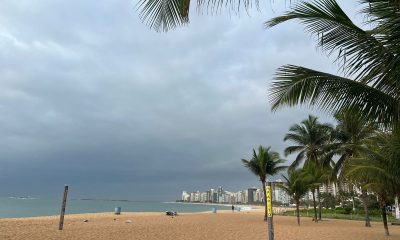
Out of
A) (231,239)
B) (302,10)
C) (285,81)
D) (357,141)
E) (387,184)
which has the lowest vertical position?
(231,239)

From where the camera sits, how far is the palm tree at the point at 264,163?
25.7 meters

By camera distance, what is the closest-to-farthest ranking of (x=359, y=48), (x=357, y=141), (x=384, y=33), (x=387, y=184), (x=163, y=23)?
(x=163, y=23) < (x=384, y=33) < (x=359, y=48) < (x=387, y=184) < (x=357, y=141)

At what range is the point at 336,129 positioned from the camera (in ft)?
95.0

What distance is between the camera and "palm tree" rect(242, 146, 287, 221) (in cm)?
2571

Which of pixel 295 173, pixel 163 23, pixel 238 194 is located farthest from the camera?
pixel 238 194

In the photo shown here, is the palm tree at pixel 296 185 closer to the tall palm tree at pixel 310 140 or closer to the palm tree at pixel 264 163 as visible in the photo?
the palm tree at pixel 264 163

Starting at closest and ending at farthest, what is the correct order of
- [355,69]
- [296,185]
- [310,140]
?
[355,69] < [296,185] < [310,140]

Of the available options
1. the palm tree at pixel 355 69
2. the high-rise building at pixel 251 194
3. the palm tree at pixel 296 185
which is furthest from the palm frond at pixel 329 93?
the high-rise building at pixel 251 194

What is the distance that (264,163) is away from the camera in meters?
25.7

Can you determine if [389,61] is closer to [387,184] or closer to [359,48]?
[359,48]

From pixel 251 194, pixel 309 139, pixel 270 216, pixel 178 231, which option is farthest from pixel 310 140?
pixel 251 194

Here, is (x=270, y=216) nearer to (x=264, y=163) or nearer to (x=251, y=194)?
(x=264, y=163)

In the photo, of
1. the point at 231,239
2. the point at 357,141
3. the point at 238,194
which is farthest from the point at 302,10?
the point at 238,194

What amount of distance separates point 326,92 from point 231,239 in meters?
10.5
